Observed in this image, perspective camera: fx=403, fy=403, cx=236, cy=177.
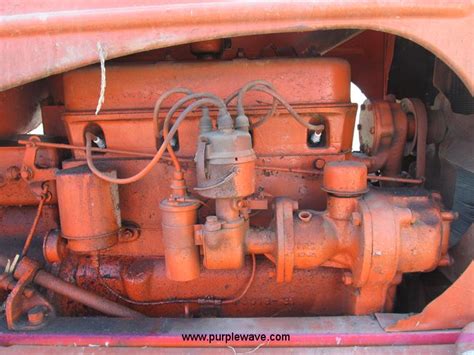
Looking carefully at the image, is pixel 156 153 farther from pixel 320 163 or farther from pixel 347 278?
pixel 347 278

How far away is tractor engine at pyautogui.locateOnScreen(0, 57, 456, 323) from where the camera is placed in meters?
1.41

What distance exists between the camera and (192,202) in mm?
1414

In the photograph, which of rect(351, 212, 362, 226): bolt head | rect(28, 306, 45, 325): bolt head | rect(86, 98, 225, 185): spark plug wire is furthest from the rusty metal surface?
rect(86, 98, 225, 185): spark plug wire

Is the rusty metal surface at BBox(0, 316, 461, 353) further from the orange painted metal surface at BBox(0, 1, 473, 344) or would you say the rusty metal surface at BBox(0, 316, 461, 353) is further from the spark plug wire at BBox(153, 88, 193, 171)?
the spark plug wire at BBox(153, 88, 193, 171)

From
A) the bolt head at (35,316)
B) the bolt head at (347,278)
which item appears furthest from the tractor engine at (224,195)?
the bolt head at (35,316)

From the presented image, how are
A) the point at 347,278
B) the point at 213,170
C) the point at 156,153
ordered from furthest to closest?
the point at 347,278 → the point at 156,153 → the point at 213,170

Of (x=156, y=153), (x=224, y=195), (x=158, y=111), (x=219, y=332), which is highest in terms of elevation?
(x=158, y=111)

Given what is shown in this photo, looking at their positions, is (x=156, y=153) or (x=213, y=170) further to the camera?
(x=156, y=153)

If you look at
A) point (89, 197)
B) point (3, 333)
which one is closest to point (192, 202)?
point (89, 197)

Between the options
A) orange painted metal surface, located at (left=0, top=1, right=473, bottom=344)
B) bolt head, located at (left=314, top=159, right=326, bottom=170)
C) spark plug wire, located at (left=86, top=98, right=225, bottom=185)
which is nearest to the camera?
orange painted metal surface, located at (left=0, top=1, right=473, bottom=344)

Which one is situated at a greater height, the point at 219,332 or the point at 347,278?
the point at 347,278

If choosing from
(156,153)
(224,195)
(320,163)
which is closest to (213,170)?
(224,195)

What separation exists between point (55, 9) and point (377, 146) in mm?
1410

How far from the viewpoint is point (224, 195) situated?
1.35m
